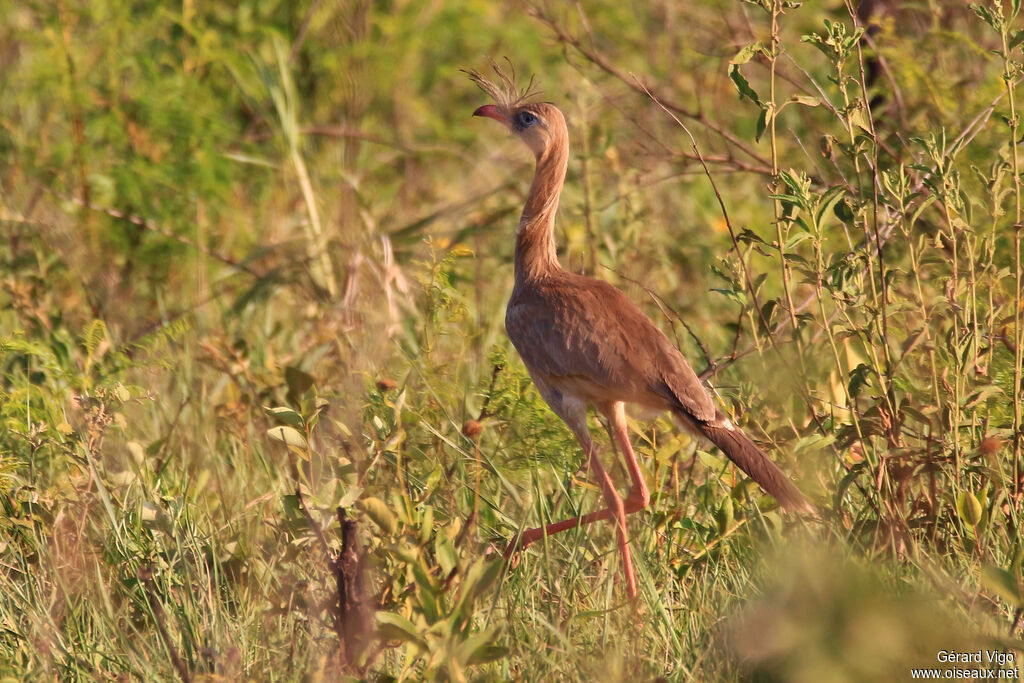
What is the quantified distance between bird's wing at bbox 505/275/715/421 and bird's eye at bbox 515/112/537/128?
0.61m

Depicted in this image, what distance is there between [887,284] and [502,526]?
1216 mm

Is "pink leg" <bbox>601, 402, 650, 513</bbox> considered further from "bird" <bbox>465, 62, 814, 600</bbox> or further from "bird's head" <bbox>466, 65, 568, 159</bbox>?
"bird's head" <bbox>466, 65, 568, 159</bbox>

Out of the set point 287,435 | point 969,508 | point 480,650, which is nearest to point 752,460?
point 969,508

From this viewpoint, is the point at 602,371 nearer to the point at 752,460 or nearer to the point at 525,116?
the point at 752,460

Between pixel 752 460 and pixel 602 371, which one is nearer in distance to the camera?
pixel 752 460

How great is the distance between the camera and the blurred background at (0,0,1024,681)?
8.08ft

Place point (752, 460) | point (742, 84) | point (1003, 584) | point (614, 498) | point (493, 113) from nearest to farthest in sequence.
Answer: point (1003, 584) → point (742, 84) → point (752, 460) → point (614, 498) → point (493, 113)

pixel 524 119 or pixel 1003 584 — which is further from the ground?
pixel 524 119

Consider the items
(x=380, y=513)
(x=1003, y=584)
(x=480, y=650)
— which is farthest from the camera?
(x=380, y=513)

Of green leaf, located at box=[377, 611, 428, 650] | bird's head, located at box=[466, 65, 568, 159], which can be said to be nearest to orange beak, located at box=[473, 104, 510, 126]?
bird's head, located at box=[466, 65, 568, 159]

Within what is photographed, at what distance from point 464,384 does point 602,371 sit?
63cm

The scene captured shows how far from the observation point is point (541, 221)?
3.60m

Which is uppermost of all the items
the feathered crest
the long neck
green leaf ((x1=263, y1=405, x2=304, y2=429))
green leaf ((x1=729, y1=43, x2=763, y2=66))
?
green leaf ((x1=729, y1=43, x2=763, y2=66))

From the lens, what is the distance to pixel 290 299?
17.5 ft
